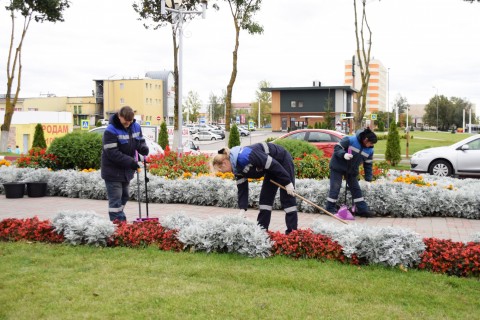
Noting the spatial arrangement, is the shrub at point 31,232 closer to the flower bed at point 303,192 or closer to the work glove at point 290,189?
the work glove at point 290,189

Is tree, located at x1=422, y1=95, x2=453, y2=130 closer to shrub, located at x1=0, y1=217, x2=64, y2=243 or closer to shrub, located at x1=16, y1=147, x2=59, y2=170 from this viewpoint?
shrub, located at x1=16, y1=147, x2=59, y2=170

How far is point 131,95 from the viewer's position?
3413 inches

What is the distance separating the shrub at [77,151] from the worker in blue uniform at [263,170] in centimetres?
782

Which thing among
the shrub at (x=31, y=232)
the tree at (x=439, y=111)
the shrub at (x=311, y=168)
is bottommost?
the shrub at (x=31, y=232)

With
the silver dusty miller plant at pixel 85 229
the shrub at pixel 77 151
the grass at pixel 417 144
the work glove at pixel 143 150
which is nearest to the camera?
the silver dusty miller plant at pixel 85 229

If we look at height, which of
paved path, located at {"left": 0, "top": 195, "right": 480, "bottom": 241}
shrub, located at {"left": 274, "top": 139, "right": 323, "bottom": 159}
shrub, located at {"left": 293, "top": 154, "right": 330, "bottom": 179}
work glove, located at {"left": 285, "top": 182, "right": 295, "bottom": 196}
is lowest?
paved path, located at {"left": 0, "top": 195, "right": 480, "bottom": 241}

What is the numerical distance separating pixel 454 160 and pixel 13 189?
12353mm

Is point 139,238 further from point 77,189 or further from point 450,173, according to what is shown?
point 450,173

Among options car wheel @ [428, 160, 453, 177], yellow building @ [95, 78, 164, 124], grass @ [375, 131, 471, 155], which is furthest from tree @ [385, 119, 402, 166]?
yellow building @ [95, 78, 164, 124]

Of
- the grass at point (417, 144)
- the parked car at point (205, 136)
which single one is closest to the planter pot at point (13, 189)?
the grass at point (417, 144)

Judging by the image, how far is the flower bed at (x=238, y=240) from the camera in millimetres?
5215

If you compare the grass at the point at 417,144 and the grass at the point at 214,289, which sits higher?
the grass at the point at 417,144

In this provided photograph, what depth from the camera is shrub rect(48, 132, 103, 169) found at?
13.1 metres

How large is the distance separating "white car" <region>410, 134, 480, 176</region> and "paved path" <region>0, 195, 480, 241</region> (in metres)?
7.70
